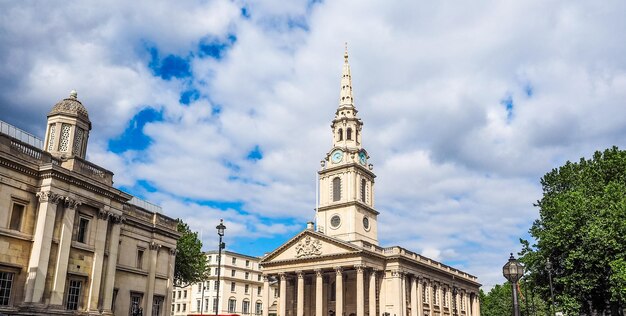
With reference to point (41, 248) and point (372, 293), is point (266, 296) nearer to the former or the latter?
point (372, 293)

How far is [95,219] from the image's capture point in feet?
96.5

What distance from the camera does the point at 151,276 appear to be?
119ft

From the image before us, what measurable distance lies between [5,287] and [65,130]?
9.78 metres

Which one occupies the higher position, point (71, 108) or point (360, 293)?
point (71, 108)

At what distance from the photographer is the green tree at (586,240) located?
35781mm

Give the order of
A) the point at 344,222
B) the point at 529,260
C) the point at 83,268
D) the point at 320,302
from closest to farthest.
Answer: the point at 83,268, the point at 529,260, the point at 320,302, the point at 344,222

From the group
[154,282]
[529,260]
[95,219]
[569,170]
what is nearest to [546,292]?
[529,260]

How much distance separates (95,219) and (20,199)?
4.42m

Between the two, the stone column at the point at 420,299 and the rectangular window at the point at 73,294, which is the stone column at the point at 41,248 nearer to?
the rectangular window at the point at 73,294

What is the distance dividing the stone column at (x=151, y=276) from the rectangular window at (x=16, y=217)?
38.8 feet

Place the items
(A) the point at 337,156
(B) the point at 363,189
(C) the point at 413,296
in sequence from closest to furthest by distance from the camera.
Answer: (C) the point at 413,296, (B) the point at 363,189, (A) the point at 337,156

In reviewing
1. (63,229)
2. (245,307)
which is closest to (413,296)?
(245,307)

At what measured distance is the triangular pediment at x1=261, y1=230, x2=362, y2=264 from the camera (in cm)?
6175

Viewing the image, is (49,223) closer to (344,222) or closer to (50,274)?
(50,274)
